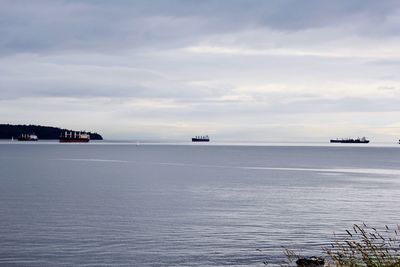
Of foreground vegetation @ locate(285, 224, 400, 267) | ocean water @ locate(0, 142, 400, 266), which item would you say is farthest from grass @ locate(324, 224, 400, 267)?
ocean water @ locate(0, 142, 400, 266)

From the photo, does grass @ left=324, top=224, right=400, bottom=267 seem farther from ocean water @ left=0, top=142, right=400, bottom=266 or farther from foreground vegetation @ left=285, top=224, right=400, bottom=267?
ocean water @ left=0, top=142, right=400, bottom=266

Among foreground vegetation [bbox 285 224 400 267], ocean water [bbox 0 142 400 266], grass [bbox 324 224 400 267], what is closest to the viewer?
grass [bbox 324 224 400 267]

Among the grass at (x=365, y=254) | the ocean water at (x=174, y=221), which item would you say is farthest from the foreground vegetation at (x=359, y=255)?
the ocean water at (x=174, y=221)

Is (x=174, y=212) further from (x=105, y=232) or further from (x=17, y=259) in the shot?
(x=17, y=259)

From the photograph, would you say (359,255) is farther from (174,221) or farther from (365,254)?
(365,254)

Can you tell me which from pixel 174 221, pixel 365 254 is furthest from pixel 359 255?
pixel 365 254

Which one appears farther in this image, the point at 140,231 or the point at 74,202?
the point at 74,202

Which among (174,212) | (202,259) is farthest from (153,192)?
(202,259)

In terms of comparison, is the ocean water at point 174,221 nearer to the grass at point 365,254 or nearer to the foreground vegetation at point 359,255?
the foreground vegetation at point 359,255

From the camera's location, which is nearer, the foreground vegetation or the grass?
the grass

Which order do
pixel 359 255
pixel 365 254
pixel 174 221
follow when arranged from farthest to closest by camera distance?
1. pixel 174 221
2. pixel 359 255
3. pixel 365 254

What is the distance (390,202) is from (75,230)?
40.4m

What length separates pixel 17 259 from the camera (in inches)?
1537

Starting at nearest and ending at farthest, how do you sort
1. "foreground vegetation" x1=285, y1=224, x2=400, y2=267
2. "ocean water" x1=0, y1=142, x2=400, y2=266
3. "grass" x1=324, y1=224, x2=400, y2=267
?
"grass" x1=324, y1=224, x2=400, y2=267, "foreground vegetation" x1=285, y1=224, x2=400, y2=267, "ocean water" x1=0, y1=142, x2=400, y2=266
